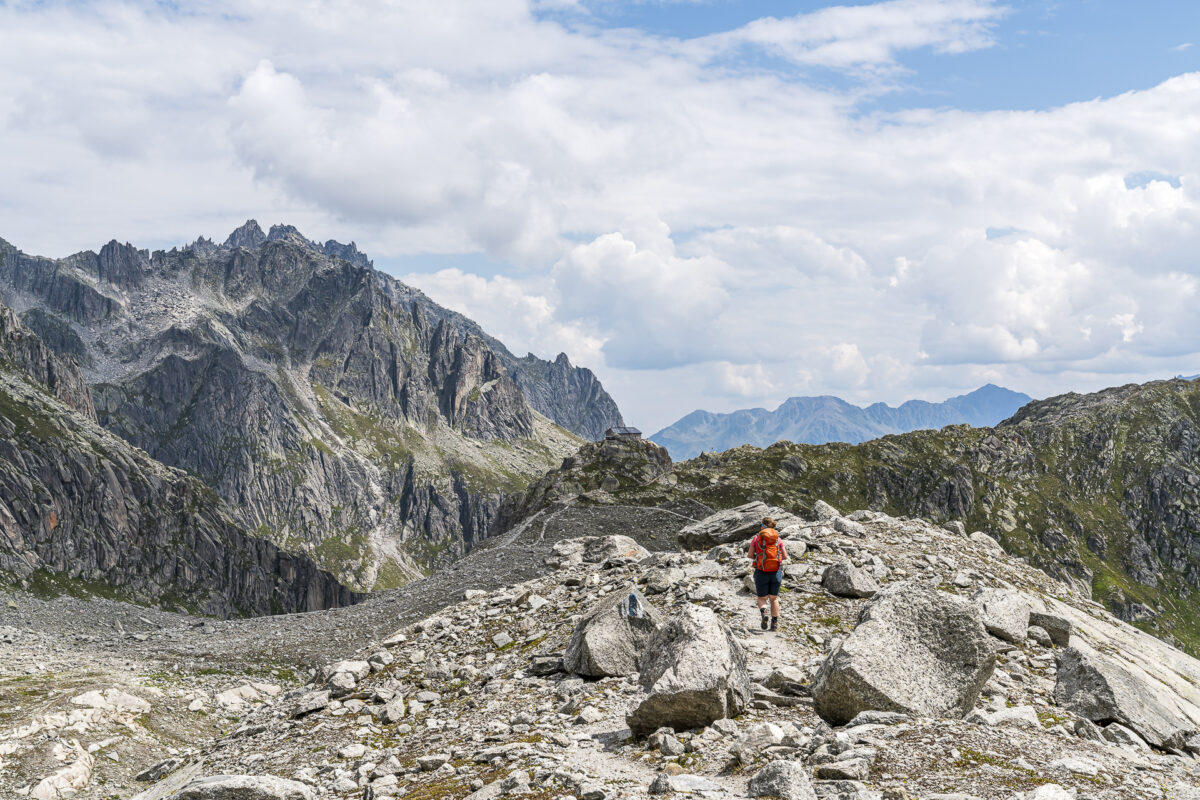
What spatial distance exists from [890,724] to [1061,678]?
7487 millimetres

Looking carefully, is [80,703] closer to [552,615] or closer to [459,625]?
[459,625]

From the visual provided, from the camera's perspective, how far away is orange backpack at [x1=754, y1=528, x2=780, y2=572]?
22297mm

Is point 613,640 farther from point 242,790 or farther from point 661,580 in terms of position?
point 242,790

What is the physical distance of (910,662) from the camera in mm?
15398

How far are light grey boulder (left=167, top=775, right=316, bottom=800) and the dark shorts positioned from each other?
1407cm

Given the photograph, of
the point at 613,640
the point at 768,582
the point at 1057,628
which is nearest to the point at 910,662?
the point at 768,582

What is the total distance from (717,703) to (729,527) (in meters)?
26.0

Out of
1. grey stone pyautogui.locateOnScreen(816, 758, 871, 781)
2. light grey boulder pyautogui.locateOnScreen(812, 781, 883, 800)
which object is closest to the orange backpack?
grey stone pyautogui.locateOnScreen(816, 758, 871, 781)

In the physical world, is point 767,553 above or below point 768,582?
above

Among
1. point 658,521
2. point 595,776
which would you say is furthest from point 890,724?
point 658,521

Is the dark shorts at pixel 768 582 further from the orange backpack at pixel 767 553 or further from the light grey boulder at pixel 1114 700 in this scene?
the light grey boulder at pixel 1114 700

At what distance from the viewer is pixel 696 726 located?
1513cm

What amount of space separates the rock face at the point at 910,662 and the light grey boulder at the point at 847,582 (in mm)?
8646

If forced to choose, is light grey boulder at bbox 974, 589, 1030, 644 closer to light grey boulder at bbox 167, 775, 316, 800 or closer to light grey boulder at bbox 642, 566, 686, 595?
light grey boulder at bbox 642, 566, 686, 595
